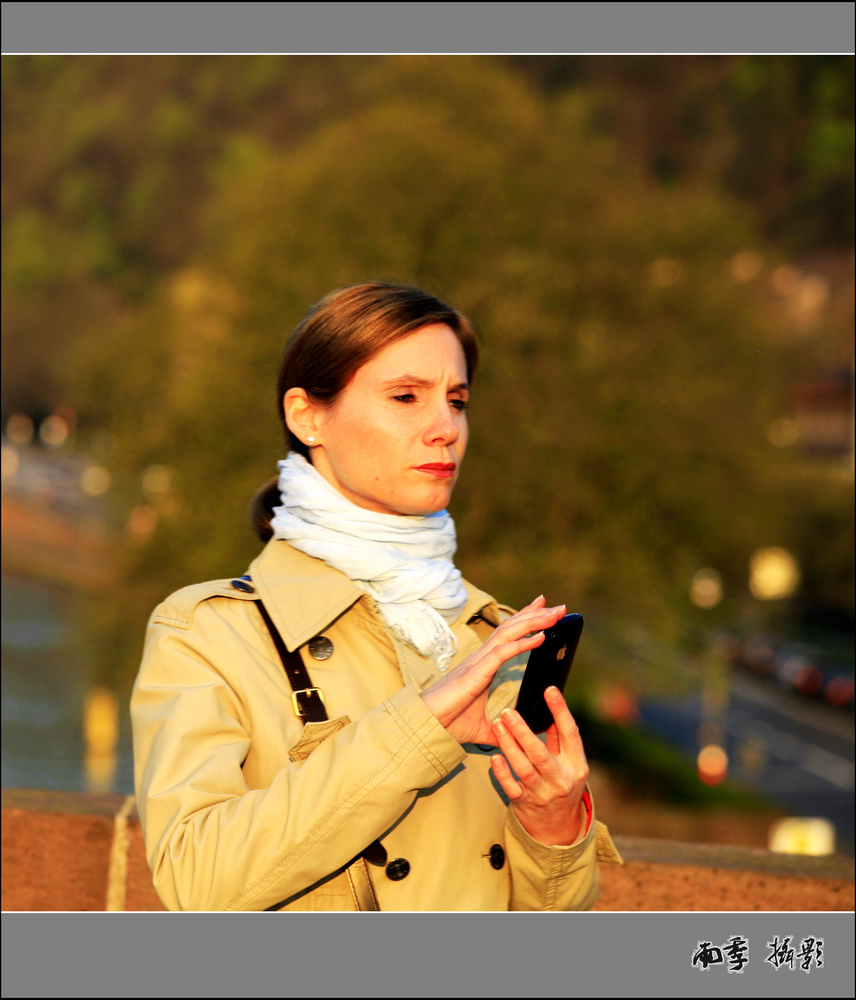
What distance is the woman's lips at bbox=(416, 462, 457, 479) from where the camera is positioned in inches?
89.3

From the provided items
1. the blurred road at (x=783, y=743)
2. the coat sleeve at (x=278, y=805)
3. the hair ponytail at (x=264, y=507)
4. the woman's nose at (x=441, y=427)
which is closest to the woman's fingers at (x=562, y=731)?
the coat sleeve at (x=278, y=805)

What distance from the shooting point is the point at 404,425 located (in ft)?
7.33

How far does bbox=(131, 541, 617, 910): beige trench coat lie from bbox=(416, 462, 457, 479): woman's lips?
25 centimetres

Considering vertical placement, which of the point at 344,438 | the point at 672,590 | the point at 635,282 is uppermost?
the point at 635,282

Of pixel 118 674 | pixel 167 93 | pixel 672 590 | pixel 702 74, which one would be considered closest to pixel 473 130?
pixel 672 590

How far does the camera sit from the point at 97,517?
144 ft

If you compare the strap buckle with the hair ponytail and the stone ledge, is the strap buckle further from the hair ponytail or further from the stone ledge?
the stone ledge

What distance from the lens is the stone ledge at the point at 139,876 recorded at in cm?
359

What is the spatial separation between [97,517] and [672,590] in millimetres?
29852

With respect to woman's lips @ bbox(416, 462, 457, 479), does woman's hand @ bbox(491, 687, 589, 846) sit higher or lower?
lower

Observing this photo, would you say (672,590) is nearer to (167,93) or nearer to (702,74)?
(702,74)

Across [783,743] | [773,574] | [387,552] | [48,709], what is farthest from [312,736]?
[783,743]

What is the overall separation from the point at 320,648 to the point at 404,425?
423mm

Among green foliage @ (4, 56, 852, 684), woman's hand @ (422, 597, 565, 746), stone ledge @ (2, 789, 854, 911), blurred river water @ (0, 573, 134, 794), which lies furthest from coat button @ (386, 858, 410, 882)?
green foliage @ (4, 56, 852, 684)
